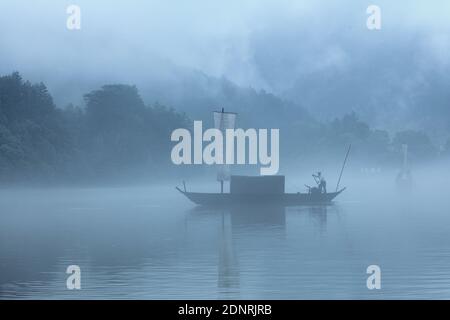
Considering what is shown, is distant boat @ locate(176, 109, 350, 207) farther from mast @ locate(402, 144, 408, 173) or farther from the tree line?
mast @ locate(402, 144, 408, 173)

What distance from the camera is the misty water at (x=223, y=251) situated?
1312cm

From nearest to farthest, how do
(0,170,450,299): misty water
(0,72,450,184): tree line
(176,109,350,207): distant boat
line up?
(0,170,450,299): misty water
(176,109,350,207): distant boat
(0,72,450,184): tree line

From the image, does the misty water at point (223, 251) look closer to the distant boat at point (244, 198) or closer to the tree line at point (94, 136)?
the distant boat at point (244, 198)

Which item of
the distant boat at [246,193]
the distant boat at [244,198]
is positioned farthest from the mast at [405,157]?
the distant boat at [246,193]

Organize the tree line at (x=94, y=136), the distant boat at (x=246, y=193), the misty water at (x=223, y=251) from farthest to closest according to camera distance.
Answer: the tree line at (x=94, y=136) < the distant boat at (x=246, y=193) < the misty water at (x=223, y=251)

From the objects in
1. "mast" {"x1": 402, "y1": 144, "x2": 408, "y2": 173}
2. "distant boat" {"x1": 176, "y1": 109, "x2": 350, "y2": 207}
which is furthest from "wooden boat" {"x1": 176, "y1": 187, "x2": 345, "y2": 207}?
"mast" {"x1": 402, "y1": 144, "x2": 408, "y2": 173}

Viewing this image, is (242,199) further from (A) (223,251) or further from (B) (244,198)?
(A) (223,251)

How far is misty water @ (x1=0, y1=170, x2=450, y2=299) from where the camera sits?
13125 millimetres

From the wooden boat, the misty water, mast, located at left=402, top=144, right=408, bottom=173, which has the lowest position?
the misty water

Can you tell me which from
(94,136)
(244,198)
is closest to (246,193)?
(244,198)

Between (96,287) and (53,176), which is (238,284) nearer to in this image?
(96,287)

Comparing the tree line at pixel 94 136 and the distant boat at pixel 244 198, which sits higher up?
the tree line at pixel 94 136

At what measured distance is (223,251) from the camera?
18.9 meters
